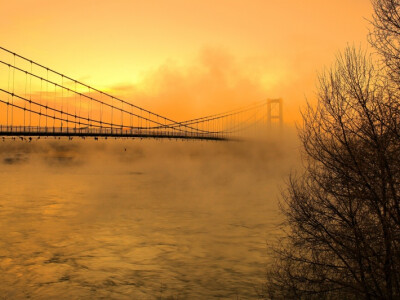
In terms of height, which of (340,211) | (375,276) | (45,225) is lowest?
(45,225)

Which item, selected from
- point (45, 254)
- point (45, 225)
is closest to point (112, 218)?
point (45, 225)

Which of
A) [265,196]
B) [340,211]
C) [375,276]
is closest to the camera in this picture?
[375,276]

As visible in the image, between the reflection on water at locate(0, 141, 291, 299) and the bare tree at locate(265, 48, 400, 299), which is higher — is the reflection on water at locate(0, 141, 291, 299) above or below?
below

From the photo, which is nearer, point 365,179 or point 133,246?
point 365,179

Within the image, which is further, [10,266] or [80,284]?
[10,266]

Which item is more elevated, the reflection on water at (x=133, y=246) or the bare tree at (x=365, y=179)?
the bare tree at (x=365, y=179)

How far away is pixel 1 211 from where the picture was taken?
43.7 m

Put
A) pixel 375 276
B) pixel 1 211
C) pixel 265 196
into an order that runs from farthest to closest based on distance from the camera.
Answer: pixel 265 196
pixel 1 211
pixel 375 276

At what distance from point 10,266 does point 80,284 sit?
492 cm

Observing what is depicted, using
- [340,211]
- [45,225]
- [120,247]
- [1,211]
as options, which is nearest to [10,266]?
[120,247]

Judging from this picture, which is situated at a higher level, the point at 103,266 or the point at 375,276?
the point at 375,276

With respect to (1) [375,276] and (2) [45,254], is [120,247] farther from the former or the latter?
(1) [375,276]

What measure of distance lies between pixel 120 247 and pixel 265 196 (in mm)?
32288

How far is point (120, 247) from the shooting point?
27.7 meters
